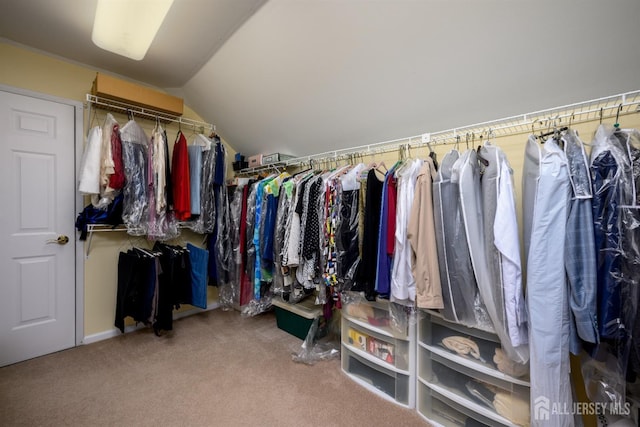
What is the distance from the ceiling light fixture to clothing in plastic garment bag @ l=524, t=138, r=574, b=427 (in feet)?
6.75

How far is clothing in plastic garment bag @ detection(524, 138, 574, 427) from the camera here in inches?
39.1

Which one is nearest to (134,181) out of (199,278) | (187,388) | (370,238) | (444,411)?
(199,278)

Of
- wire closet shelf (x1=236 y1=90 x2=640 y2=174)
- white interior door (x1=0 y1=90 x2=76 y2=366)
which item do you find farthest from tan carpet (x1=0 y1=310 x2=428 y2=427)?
wire closet shelf (x1=236 y1=90 x2=640 y2=174)

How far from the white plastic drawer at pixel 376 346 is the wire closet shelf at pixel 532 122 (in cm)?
129

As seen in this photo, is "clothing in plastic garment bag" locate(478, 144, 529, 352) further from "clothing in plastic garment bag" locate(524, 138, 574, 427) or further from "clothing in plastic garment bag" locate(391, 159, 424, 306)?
"clothing in plastic garment bag" locate(391, 159, 424, 306)

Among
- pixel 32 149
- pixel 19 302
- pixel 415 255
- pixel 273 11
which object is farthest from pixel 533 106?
pixel 19 302

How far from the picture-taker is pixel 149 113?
2.63m

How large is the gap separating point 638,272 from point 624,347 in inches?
10.7

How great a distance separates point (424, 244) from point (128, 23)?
2.15m

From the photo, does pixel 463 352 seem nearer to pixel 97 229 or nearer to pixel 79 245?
pixel 97 229

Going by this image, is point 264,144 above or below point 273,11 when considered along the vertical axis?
below

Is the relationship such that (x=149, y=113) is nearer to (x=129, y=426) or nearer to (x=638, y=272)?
(x=129, y=426)

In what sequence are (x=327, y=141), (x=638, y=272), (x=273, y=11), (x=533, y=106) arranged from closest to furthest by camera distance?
(x=638, y=272) → (x=533, y=106) → (x=273, y=11) → (x=327, y=141)

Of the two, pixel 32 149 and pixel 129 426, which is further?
pixel 32 149
